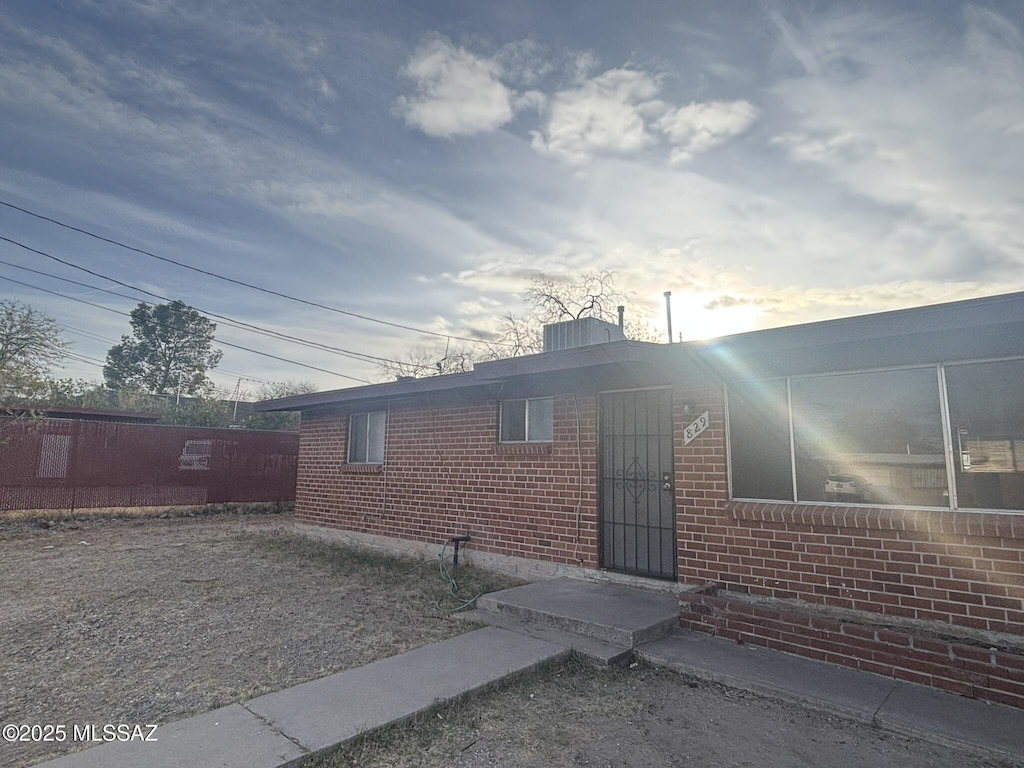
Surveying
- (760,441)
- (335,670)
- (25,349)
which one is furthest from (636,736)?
(25,349)

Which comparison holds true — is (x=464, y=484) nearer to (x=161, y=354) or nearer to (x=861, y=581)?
(x=861, y=581)

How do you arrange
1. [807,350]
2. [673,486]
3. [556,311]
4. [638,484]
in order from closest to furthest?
[807,350] → [673,486] → [638,484] → [556,311]

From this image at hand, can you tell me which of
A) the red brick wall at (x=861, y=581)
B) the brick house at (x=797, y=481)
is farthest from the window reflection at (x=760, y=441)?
the red brick wall at (x=861, y=581)

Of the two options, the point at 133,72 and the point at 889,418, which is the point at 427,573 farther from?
the point at 133,72

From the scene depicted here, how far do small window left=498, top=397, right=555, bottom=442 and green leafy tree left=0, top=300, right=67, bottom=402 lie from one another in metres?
12.3

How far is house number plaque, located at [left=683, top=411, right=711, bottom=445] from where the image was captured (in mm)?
5281

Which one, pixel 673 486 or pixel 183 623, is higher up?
pixel 673 486

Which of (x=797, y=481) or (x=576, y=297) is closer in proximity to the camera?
(x=797, y=481)

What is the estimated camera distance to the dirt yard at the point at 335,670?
112 inches

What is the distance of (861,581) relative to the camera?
4270mm

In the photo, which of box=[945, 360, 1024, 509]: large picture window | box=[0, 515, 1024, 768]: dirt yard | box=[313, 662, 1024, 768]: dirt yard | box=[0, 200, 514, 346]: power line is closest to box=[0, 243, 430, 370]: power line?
box=[0, 200, 514, 346]: power line

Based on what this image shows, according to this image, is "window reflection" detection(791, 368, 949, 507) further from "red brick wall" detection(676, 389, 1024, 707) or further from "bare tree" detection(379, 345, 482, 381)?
"bare tree" detection(379, 345, 482, 381)

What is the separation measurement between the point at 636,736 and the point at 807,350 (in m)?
3.18

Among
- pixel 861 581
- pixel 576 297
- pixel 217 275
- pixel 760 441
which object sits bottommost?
pixel 861 581
